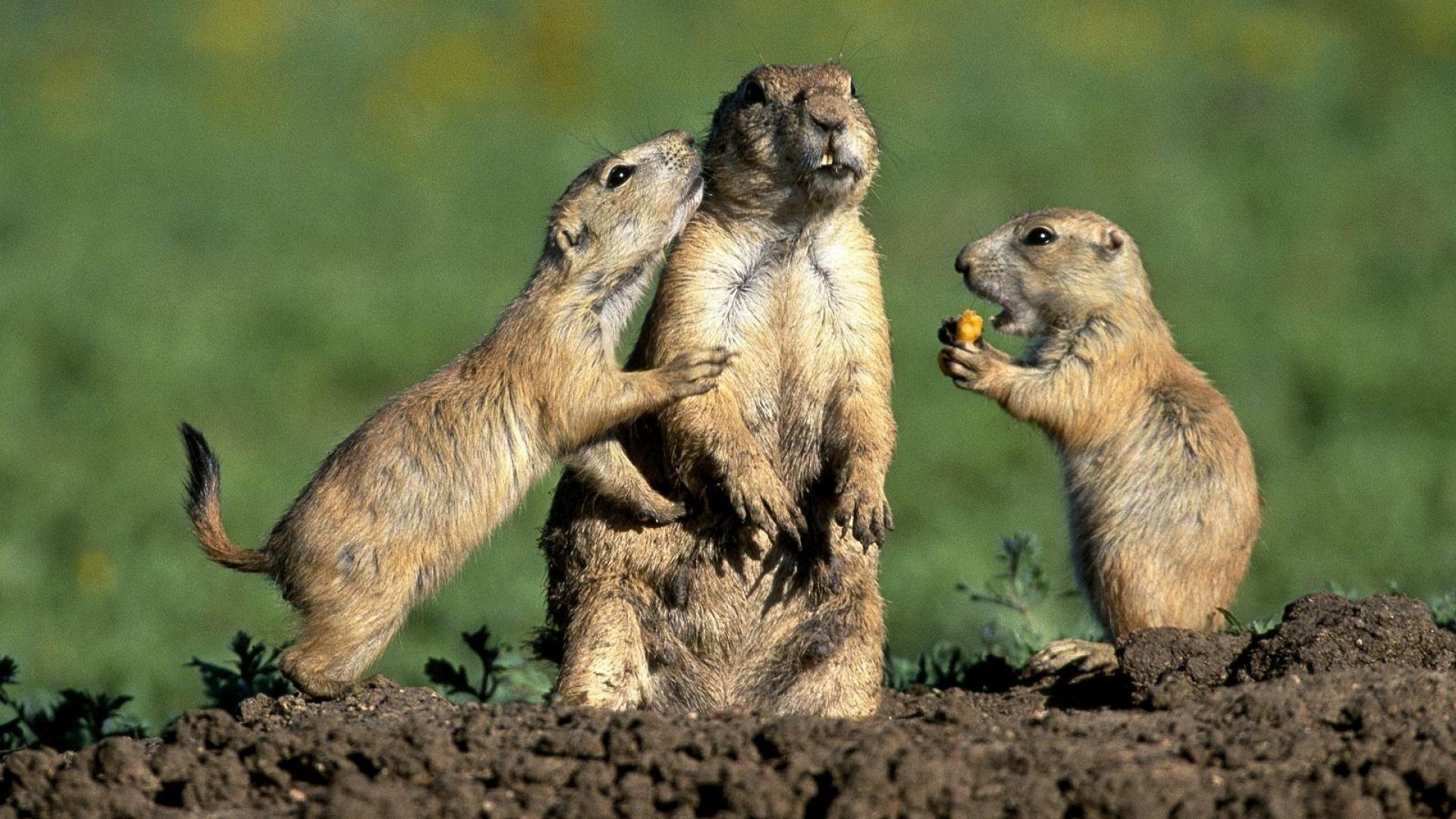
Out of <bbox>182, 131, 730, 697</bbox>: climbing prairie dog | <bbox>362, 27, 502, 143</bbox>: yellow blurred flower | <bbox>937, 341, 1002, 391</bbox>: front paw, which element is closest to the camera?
<bbox>182, 131, 730, 697</bbox>: climbing prairie dog

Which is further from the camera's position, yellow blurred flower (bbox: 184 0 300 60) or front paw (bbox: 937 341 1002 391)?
yellow blurred flower (bbox: 184 0 300 60)

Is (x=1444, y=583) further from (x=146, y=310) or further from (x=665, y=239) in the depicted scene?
(x=146, y=310)

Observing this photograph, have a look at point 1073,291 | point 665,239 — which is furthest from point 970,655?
point 665,239

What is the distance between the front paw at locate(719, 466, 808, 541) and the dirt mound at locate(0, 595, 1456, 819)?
3.78 ft

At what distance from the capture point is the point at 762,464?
6062mm

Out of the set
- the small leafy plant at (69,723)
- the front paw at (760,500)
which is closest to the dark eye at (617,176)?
the front paw at (760,500)

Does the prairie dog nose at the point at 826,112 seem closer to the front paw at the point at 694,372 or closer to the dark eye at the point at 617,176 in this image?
the dark eye at the point at 617,176

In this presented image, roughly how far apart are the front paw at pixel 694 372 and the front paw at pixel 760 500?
283 mm

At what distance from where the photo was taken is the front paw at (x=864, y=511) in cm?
600

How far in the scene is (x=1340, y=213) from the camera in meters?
15.4

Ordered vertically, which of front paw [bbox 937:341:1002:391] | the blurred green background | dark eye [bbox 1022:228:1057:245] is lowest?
front paw [bbox 937:341:1002:391]

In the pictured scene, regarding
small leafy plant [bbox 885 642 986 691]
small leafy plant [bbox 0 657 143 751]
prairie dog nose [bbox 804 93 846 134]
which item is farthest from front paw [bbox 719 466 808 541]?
small leafy plant [bbox 0 657 143 751]

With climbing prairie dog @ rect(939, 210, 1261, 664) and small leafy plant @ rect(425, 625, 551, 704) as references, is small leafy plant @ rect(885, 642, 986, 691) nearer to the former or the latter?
climbing prairie dog @ rect(939, 210, 1261, 664)

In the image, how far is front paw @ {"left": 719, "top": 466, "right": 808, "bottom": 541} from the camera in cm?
598
